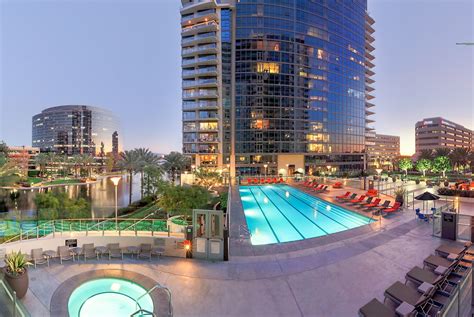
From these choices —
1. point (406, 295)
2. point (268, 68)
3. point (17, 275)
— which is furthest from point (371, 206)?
point (268, 68)

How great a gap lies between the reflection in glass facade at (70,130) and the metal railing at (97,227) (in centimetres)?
15033

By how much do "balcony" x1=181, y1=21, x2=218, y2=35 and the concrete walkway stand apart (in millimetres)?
47403

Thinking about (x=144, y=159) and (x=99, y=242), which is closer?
(x=99, y=242)

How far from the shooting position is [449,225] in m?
11.1

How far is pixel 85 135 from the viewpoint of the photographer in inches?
5945

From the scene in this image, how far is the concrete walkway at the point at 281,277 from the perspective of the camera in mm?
6535

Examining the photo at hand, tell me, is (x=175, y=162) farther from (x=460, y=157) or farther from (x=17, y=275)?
(x=460, y=157)

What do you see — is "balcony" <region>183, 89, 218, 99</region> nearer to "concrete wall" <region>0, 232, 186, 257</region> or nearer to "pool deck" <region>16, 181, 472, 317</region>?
"concrete wall" <region>0, 232, 186, 257</region>

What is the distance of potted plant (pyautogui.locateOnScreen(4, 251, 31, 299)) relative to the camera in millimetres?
7086

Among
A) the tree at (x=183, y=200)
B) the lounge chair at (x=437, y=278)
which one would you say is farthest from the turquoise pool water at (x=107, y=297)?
the tree at (x=183, y=200)

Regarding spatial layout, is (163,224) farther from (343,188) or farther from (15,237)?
(343,188)

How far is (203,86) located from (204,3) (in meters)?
16.1

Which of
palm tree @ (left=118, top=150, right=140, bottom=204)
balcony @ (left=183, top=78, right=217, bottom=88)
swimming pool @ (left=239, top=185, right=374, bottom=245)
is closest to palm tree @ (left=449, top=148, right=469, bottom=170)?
swimming pool @ (left=239, top=185, right=374, bottom=245)

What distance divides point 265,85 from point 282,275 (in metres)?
49.0
